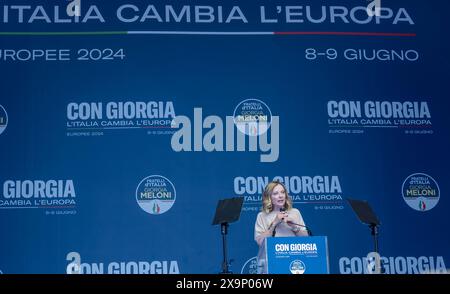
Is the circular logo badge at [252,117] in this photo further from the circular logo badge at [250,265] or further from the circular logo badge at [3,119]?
the circular logo badge at [3,119]

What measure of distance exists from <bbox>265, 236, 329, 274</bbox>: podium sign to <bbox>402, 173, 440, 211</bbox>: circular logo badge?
2.69 metres

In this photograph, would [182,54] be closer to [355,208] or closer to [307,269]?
[355,208]

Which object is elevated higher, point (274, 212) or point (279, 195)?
point (279, 195)

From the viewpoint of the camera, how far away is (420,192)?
765 cm

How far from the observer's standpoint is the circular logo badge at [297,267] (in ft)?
16.9

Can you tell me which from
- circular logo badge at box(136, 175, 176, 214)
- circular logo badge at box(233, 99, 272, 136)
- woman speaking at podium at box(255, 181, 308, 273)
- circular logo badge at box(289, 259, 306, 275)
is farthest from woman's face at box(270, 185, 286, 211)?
circular logo badge at box(289, 259, 306, 275)

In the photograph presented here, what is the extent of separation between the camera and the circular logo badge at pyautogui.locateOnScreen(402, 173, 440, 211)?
7.64m

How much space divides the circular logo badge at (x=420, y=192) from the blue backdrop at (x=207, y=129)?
15 mm

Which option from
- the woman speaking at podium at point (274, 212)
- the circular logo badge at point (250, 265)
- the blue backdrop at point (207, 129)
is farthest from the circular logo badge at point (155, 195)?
the woman speaking at podium at point (274, 212)

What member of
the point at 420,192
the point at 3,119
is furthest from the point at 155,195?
the point at 420,192

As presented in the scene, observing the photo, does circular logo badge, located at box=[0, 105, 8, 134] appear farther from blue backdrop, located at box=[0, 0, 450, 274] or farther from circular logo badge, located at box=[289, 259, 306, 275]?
circular logo badge, located at box=[289, 259, 306, 275]

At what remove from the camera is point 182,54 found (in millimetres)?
7906

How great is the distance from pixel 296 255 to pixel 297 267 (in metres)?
0.08

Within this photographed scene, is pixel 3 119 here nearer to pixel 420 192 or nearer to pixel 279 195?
pixel 279 195
